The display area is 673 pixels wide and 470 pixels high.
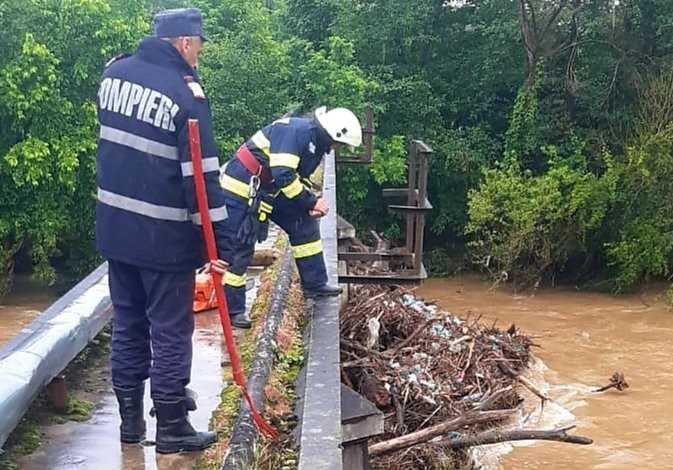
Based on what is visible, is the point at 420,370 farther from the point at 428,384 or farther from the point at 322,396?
the point at 322,396

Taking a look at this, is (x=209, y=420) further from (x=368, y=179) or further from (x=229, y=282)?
(x=368, y=179)

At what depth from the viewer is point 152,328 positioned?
3.91 metres

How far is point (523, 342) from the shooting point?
14.5 metres

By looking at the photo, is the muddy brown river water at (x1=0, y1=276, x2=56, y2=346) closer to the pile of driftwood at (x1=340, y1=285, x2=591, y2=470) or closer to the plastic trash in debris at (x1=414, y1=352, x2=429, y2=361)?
the pile of driftwood at (x1=340, y1=285, x2=591, y2=470)

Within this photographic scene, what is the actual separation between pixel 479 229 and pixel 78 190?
9673mm

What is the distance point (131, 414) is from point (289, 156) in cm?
212

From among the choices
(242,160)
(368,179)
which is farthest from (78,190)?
(242,160)

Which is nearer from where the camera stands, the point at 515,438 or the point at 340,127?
the point at 340,127

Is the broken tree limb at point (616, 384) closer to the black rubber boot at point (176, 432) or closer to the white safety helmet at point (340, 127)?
the white safety helmet at point (340, 127)

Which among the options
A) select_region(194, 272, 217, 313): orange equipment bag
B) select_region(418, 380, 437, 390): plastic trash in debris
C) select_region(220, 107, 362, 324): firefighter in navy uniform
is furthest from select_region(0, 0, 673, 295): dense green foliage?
select_region(220, 107, 362, 324): firefighter in navy uniform

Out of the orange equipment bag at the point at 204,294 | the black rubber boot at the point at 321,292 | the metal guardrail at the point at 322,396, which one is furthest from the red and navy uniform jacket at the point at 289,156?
the orange equipment bag at the point at 204,294

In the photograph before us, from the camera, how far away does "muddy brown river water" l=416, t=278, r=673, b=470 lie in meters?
12.3

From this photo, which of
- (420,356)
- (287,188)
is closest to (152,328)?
(287,188)

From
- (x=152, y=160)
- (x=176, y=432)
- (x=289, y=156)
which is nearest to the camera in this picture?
(x=152, y=160)
